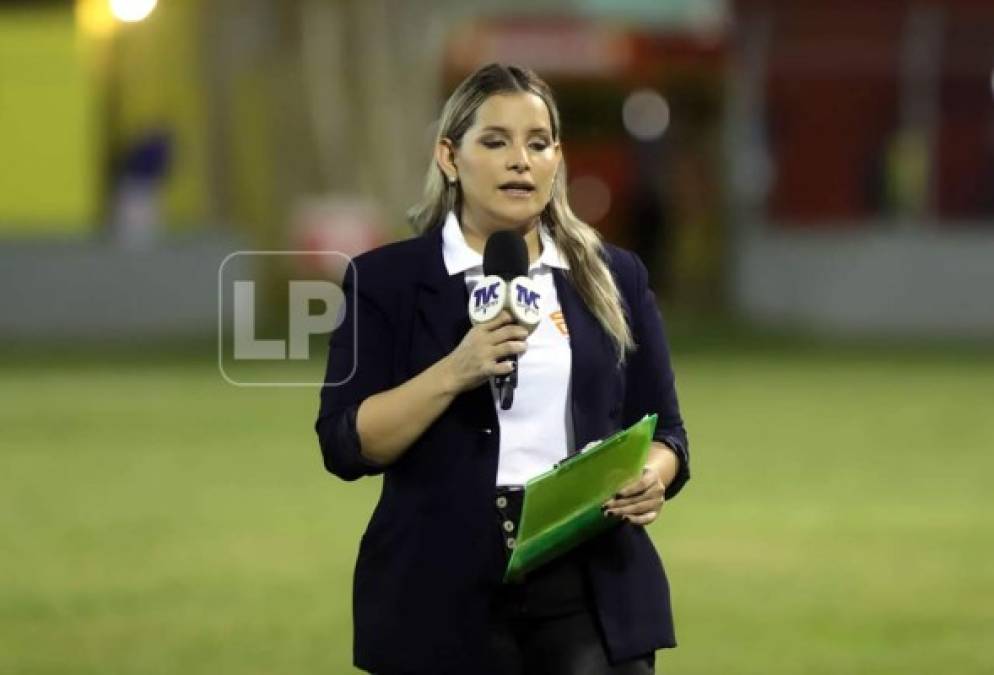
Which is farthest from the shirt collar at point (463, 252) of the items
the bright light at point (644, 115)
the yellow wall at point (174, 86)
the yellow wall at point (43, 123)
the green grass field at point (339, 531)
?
the bright light at point (644, 115)

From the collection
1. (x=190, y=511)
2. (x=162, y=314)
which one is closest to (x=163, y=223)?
(x=162, y=314)

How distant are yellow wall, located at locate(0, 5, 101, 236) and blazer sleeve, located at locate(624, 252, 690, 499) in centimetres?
2381

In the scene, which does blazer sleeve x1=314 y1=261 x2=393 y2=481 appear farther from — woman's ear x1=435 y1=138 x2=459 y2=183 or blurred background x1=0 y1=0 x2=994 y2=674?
blurred background x1=0 y1=0 x2=994 y2=674

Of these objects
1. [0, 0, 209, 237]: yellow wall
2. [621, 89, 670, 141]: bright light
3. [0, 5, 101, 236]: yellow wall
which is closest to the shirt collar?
[0, 0, 209, 237]: yellow wall

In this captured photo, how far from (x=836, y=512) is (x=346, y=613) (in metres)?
3.84

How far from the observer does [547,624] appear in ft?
15.8

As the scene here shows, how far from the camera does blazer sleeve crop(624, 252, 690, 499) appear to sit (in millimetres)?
4941

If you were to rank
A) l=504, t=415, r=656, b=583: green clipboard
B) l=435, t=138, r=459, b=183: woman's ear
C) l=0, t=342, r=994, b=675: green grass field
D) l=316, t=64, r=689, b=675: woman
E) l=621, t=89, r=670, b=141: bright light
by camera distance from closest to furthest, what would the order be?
l=504, t=415, r=656, b=583: green clipboard
l=316, t=64, r=689, b=675: woman
l=435, t=138, r=459, b=183: woman's ear
l=0, t=342, r=994, b=675: green grass field
l=621, t=89, r=670, b=141: bright light

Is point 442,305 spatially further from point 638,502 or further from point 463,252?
point 638,502

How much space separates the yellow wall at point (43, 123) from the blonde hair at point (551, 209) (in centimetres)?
2375

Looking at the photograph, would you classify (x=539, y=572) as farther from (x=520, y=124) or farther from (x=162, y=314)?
(x=162, y=314)

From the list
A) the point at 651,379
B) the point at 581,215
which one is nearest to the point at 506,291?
the point at 651,379

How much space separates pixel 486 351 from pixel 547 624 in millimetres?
651

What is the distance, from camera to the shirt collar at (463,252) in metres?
4.84
